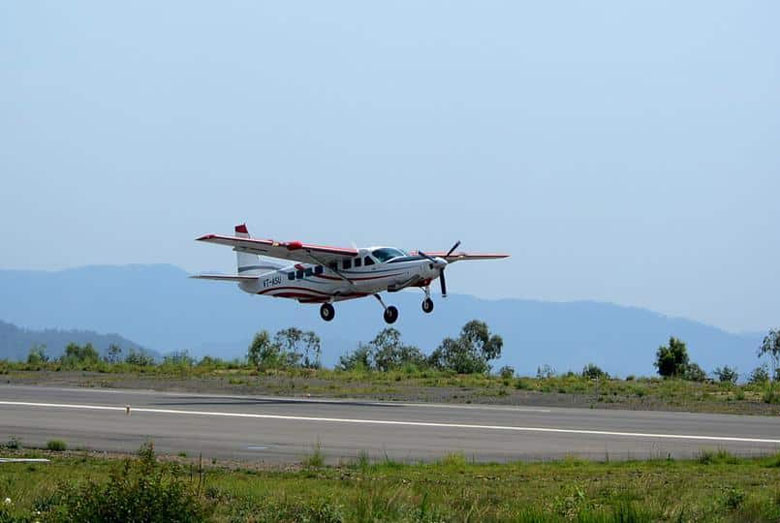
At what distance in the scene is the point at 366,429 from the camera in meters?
27.5

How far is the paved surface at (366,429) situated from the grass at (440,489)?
2.15 metres

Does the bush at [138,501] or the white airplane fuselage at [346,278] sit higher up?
the white airplane fuselage at [346,278]

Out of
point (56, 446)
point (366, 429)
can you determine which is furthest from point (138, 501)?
point (366, 429)

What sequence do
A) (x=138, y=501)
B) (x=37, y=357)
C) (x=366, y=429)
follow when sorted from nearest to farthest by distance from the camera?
(x=138, y=501) → (x=366, y=429) → (x=37, y=357)

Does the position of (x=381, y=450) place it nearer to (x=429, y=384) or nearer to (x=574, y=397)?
(x=574, y=397)

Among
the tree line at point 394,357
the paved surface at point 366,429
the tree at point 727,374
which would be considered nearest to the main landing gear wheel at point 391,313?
the tree line at point 394,357

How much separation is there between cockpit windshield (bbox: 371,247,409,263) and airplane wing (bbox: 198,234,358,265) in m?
1.20

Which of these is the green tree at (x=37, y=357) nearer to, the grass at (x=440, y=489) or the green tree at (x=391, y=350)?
the green tree at (x=391, y=350)

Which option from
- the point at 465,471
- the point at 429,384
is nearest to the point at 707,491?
the point at 465,471

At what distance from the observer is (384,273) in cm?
4725

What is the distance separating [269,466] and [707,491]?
7269 mm

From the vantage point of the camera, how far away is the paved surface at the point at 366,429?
2336cm

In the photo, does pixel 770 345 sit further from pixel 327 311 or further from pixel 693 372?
pixel 327 311

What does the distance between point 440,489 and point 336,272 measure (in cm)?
3306
